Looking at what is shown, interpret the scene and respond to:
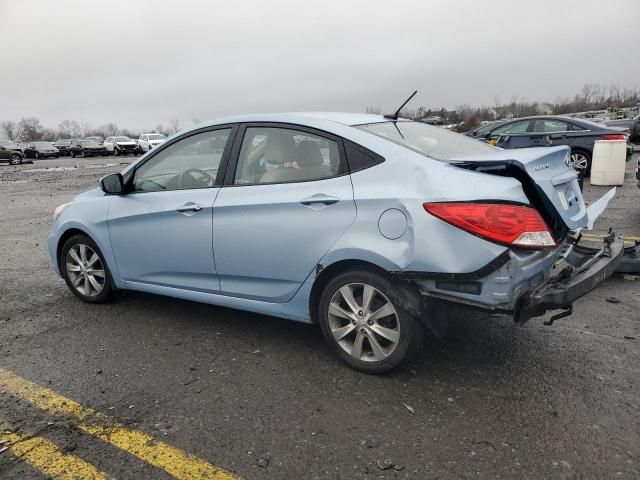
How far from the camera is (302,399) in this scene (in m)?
3.16

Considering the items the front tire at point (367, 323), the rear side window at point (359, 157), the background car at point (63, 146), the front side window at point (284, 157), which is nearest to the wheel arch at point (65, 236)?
the front side window at point (284, 157)

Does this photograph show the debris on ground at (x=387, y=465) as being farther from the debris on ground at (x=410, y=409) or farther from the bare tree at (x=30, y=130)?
the bare tree at (x=30, y=130)

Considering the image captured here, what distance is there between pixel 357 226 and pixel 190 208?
139 centimetres

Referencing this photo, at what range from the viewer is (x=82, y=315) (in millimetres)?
4660

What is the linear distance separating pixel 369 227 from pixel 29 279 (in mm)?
4457

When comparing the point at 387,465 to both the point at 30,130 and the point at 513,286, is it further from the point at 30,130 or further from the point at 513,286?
the point at 30,130

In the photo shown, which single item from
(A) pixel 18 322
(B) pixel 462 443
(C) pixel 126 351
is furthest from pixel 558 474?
(A) pixel 18 322

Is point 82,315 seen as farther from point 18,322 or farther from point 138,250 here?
point 138,250

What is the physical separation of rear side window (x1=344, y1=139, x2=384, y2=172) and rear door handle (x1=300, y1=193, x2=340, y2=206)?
223mm

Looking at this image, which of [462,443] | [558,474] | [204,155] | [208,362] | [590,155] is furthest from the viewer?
[590,155]

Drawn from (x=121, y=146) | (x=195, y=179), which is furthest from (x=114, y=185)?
(x=121, y=146)

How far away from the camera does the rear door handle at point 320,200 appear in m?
3.31

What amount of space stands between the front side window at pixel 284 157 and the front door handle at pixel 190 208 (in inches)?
13.7

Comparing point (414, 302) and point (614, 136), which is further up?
point (414, 302)
